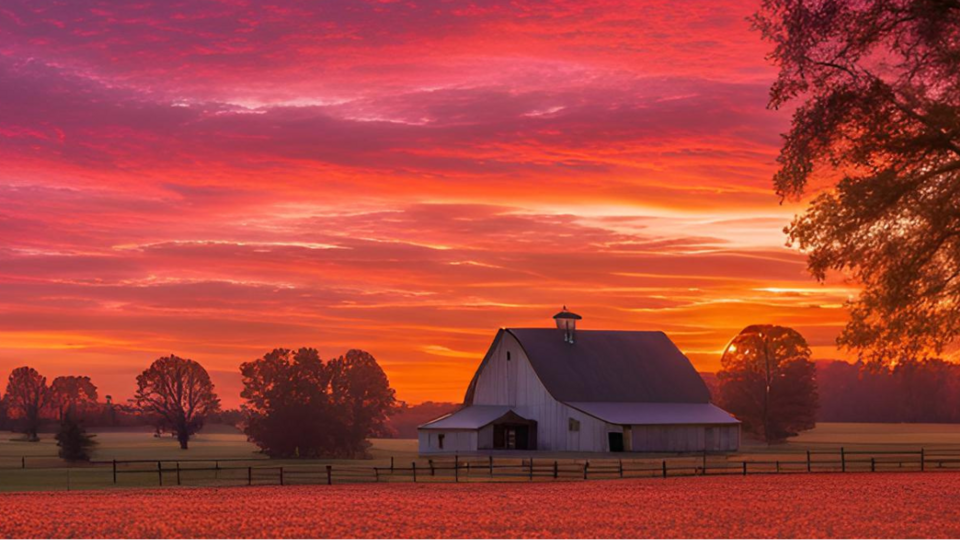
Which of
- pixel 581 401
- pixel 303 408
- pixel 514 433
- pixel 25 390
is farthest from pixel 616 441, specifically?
pixel 25 390

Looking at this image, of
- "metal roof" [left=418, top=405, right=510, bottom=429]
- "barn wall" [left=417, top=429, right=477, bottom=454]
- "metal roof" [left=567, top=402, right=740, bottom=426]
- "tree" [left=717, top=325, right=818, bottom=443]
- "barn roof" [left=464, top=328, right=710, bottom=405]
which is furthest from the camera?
"tree" [left=717, top=325, right=818, bottom=443]

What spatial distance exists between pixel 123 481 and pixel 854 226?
124ft

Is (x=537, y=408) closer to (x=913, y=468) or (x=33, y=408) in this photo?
(x=913, y=468)

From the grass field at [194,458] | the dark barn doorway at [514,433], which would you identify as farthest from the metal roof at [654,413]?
the dark barn doorway at [514,433]

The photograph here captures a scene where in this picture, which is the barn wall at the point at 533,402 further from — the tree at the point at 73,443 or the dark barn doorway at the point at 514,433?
the tree at the point at 73,443

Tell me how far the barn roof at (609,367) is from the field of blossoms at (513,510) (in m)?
26.5

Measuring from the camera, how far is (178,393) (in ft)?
360

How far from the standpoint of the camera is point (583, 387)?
71.2m

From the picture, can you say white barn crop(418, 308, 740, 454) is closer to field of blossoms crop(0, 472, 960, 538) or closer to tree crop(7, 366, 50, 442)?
field of blossoms crop(0, 472, 960, 538)

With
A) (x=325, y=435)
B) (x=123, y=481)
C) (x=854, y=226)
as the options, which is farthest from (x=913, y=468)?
(x=325, y=435)

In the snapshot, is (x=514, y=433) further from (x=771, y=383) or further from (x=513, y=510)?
(x=513, y=510)

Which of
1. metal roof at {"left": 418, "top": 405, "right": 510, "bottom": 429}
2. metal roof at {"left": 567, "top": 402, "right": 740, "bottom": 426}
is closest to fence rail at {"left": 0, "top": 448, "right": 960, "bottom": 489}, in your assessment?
metal roof at {"left": 567, "top": 402, "right": 740, "bottom": 426}

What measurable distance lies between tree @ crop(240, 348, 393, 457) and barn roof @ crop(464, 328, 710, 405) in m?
12.5

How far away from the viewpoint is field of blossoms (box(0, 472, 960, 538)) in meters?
25.9
